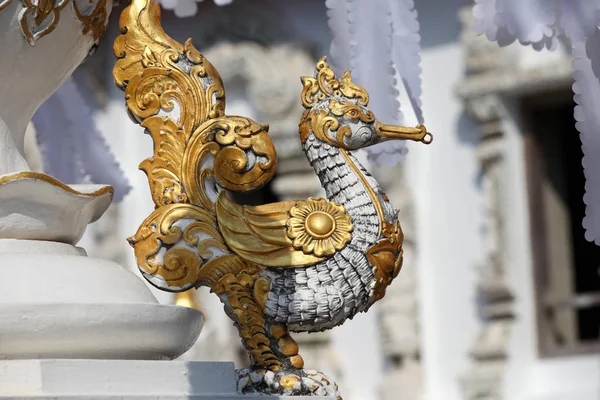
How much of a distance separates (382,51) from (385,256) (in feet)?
3.15

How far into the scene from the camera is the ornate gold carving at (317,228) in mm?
2508

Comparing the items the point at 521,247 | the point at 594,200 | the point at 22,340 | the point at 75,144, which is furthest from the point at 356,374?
the point at 22,340

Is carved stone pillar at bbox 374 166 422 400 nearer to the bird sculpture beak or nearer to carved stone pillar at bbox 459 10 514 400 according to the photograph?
carved stone pillar at bbox 459 10 514 400

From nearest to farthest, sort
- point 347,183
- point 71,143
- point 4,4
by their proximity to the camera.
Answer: point 4,4, point 347,183, point 71,143

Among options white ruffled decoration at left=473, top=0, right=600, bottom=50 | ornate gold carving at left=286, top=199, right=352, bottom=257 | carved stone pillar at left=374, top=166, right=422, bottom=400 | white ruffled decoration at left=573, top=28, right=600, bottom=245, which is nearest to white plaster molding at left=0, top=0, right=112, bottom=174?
ornate gold carving at left=286, top=199, right=352, bottom=257

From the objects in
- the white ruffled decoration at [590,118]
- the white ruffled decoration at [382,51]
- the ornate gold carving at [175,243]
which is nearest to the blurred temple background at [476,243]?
the white ruffled decoration at [382,51]

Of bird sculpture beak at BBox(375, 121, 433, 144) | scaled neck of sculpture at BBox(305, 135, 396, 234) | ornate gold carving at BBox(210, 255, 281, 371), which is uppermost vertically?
bird sculpture beak at BBox(375, 121, 433, 144)

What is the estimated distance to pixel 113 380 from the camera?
7.57 feet

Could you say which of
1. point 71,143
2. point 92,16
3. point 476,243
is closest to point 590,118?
point 92,16

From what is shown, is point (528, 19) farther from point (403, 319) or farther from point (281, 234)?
point (403, 319)

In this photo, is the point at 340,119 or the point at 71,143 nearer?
the point at 340,119

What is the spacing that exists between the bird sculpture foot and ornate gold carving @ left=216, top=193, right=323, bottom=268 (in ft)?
0.61

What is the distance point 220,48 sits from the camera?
836cm

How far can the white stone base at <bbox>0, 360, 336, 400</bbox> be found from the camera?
2248 millimetres
